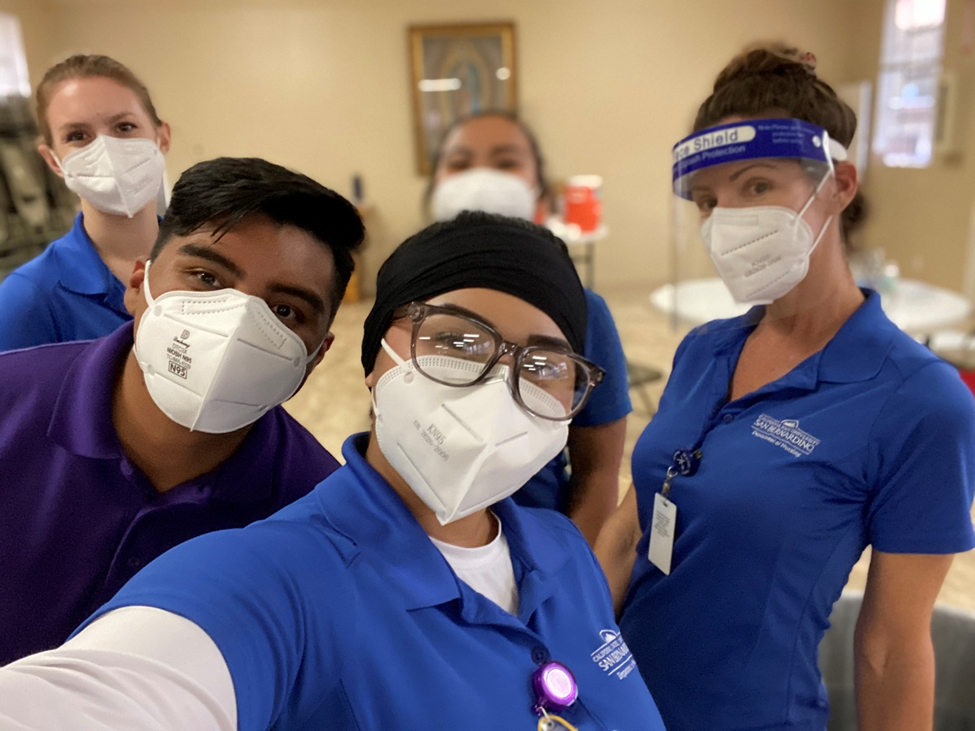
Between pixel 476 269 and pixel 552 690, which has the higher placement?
pixel 476 269

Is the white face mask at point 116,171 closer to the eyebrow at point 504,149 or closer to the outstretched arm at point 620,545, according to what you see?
the eyebrow at point 504,149

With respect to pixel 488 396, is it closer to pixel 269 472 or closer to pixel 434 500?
pixel 434 500

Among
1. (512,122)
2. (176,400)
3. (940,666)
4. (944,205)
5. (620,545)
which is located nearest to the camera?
(176,400)

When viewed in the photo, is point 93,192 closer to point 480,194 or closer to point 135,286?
point 135,286

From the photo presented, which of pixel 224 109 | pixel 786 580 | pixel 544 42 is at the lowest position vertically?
pixel 786 580

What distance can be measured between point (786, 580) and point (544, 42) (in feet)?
3.49

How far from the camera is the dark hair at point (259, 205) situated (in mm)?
631

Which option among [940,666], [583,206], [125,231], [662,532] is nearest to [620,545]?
[662,532]

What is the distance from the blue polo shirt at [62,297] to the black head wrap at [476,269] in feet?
0.99

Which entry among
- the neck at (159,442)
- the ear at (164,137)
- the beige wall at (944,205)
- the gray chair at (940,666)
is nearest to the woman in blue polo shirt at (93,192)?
the ear at (164,137)

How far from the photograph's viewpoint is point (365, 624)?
556 mm

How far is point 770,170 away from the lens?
0.84 m

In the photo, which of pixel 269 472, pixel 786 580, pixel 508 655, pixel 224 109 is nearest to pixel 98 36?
pixel 224 109

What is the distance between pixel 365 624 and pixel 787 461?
22.7 inches
